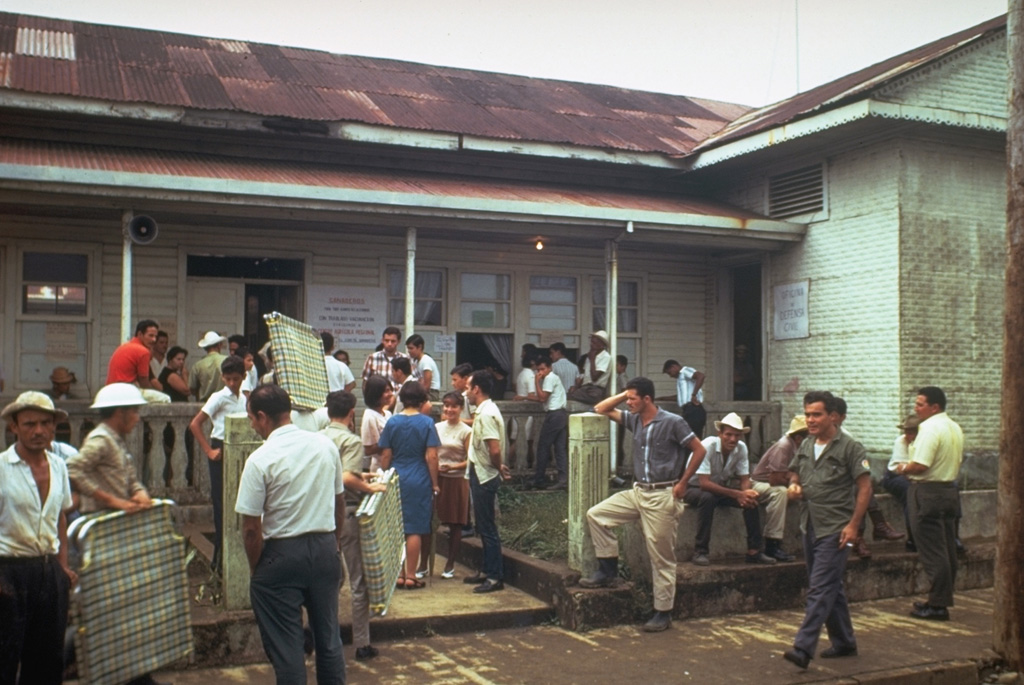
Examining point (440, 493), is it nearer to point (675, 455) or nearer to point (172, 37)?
point (675, 455)

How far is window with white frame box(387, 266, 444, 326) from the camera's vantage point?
13.5 meters

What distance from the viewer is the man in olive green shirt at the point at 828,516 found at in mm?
6633

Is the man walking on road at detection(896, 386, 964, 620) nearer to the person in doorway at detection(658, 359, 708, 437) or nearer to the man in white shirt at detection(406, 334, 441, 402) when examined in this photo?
the person in doorway at detection(658, 359, 708, 437)

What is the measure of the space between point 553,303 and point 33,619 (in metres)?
10.4

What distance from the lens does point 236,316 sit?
12750 millimetres

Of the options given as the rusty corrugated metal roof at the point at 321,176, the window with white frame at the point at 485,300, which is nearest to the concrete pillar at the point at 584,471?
the rusty corrugated metal roof at the point at 321,176

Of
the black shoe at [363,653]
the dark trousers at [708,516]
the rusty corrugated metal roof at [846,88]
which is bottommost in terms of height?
the black shoe at [363,653]

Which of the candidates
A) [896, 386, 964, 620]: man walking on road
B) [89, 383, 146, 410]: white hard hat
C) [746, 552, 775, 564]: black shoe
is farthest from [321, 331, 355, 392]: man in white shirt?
[896, 386, 964, 620]: man walking on road

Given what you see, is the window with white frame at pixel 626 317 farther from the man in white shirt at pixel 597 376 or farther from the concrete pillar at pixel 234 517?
the concrete pillar at pixel 234 517

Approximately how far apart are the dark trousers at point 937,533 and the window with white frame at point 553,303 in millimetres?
7036

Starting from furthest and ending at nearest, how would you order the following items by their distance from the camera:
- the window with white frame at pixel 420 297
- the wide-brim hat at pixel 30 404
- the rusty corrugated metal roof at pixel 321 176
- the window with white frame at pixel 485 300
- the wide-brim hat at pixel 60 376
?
the window with white frame at pixel 485 300
the window with white frame at pixel 420 297
the wide-brim hat at pixel 60 376
the rusty corrugated metal roof at pixel 321 176
the wide-brim hat at pixel 30 404

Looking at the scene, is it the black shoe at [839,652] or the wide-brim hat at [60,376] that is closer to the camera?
the black shoe at [839,652]

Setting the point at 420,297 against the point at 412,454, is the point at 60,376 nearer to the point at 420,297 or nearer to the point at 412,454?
the point at 420,297

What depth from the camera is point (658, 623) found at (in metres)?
7.57
